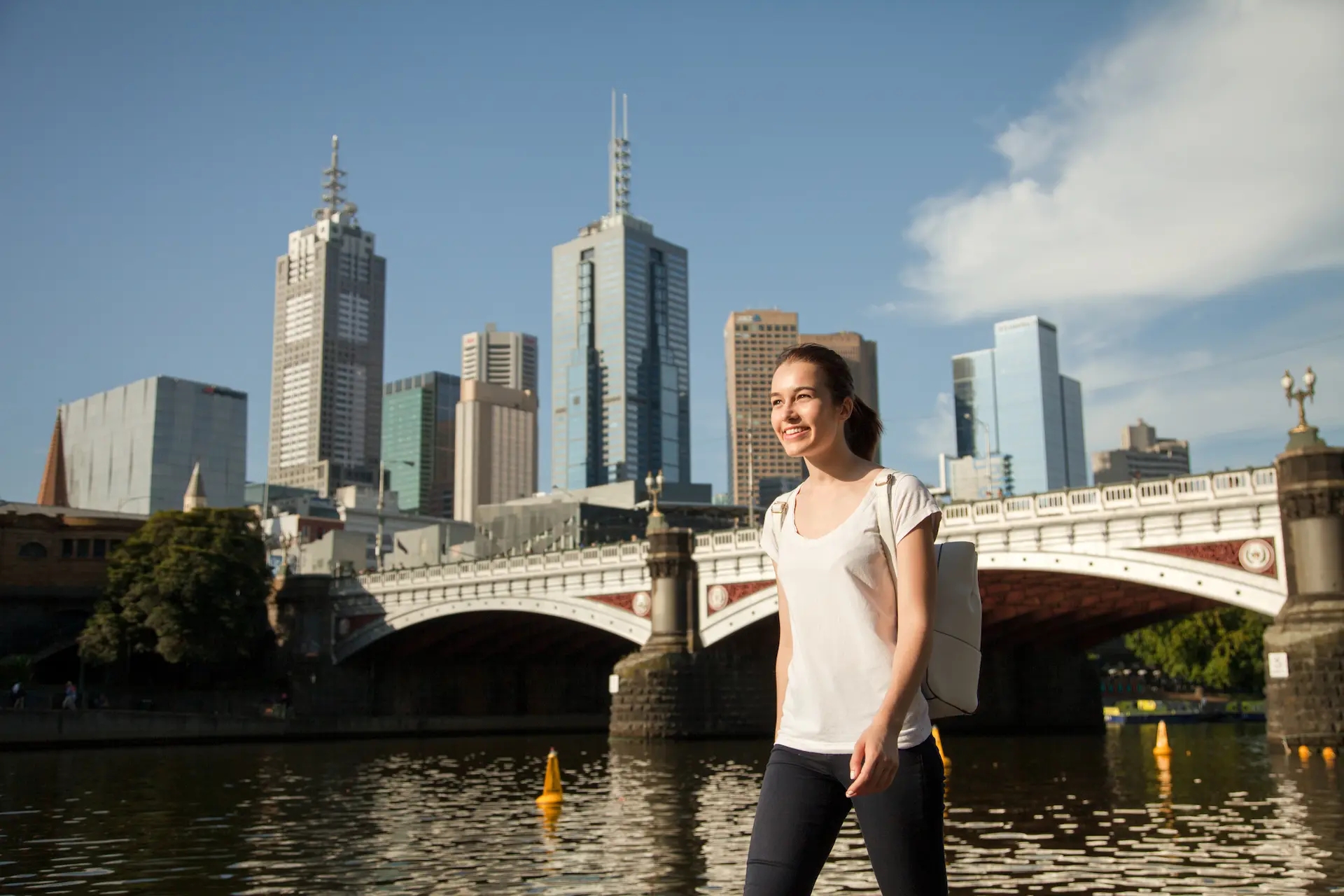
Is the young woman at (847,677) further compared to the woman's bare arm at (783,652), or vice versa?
the woman's bare arm at (783,652)

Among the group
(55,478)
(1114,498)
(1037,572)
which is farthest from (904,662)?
(55,478)

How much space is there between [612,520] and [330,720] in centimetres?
3634

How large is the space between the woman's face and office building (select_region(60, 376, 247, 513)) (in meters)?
167

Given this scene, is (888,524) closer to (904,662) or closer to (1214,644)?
(904,662)

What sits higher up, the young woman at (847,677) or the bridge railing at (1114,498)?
the bridge railing at (1114,498)

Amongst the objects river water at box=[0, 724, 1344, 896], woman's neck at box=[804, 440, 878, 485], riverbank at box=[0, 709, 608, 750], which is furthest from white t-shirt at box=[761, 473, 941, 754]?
riverbank at box=[0, 709, 608, 750]

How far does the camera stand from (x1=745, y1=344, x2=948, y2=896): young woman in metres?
4.77

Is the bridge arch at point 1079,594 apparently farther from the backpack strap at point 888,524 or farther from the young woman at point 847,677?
the backpack strap at point 888,524

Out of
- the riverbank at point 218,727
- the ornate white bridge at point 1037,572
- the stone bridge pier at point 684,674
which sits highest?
the ornate white bridge at point 1037,572

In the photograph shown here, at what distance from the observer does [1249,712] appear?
77.7m

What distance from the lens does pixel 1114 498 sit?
1654 inches

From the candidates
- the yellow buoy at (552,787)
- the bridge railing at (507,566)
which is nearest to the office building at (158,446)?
the bridge railing at (507,566)

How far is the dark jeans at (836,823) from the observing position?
15.8 ft

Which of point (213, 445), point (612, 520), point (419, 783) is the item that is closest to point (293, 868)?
point (419, 783)
